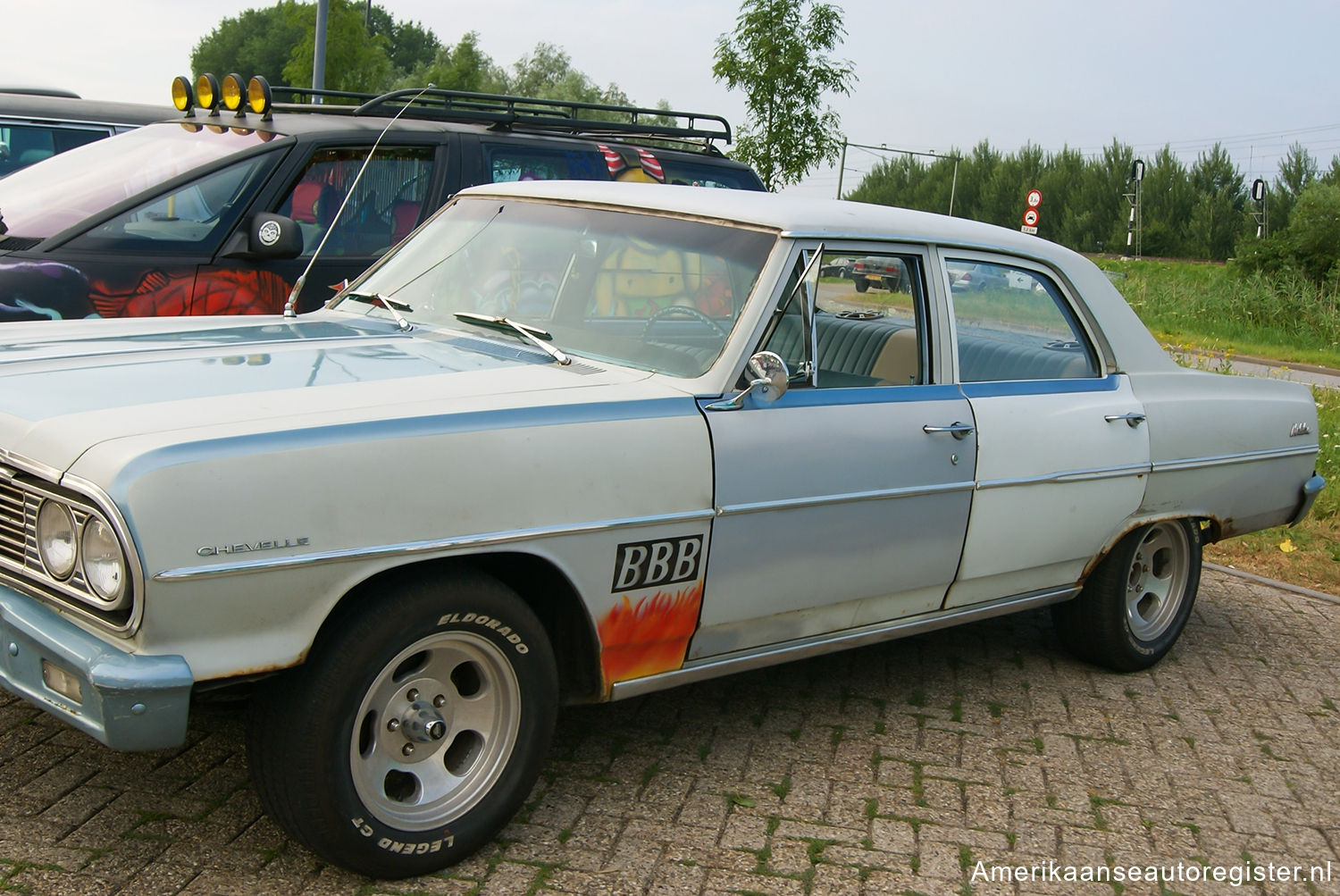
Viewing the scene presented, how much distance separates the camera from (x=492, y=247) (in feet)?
14.0

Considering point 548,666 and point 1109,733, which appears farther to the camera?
point 1109,733

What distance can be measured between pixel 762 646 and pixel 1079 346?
1.92 metres

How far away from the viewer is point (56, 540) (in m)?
2.75

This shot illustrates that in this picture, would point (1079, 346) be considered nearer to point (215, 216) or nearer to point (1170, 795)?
point (1170, 795)

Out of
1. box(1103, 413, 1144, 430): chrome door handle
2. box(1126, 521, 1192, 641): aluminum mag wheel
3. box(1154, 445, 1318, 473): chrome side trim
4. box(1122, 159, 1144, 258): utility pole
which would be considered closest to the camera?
box(1103, 413, 1144, 430): chrome door handle

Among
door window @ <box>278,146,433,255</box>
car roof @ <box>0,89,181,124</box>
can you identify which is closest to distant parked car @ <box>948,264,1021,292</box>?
door window @ <box>278,146,433,255</box>

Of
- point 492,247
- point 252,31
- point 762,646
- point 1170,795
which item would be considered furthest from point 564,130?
point 252,31

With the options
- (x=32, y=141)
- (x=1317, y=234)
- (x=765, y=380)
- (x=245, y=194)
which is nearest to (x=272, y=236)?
(x=245, y=194)

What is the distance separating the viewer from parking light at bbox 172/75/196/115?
6.88 metres

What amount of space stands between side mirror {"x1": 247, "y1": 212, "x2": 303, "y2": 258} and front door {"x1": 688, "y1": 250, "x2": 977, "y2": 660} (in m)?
2.80

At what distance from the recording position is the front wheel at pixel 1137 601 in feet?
16.1

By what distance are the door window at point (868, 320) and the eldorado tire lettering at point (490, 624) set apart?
1.32 metres

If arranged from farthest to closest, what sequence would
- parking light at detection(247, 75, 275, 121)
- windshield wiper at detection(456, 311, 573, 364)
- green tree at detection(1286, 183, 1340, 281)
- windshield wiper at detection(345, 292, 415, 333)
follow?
green tree at detection(1286, 183, 1340, 281) < parking light at detection(247, 75, 275, 121) < windshield wiper at detection(345, 292, 415, 333) < windshield wiper at detection(456, 311, 573, 364)

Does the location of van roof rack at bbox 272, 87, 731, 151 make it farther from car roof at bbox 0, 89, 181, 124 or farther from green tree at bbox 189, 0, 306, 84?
green tree at bbox 189, 0, 306, 84
